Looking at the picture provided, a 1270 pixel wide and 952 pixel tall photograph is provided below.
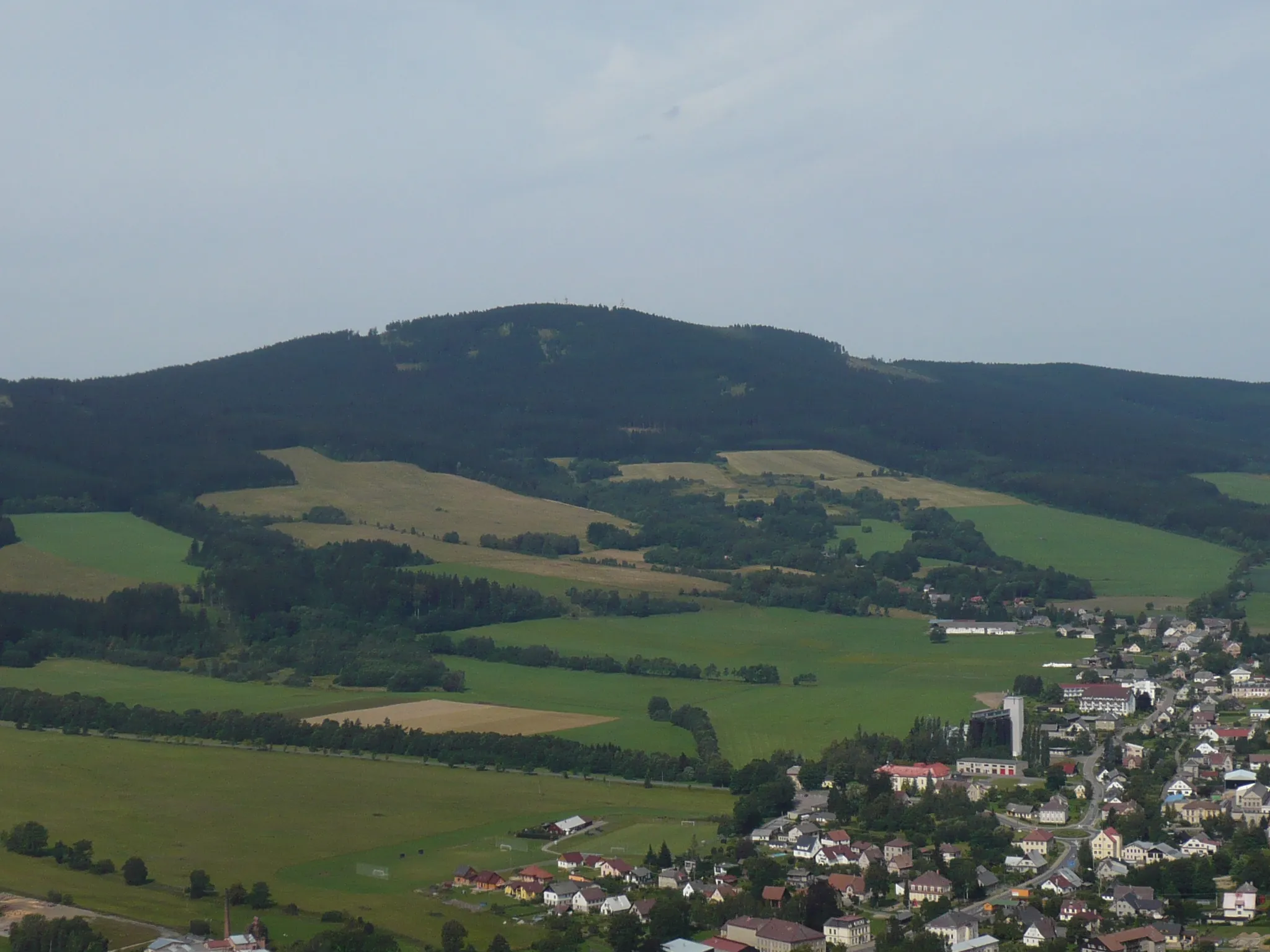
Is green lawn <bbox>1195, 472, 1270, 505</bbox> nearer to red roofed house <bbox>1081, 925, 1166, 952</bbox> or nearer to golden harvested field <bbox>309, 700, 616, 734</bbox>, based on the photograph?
golden harvested field <bbox>309, 700, 616, 734</bbox>

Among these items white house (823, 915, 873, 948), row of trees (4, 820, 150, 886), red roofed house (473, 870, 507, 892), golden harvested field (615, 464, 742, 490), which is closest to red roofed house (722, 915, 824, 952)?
white house (823, 915, 873, 948)

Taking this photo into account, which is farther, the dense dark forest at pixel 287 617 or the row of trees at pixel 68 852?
the dense dark forest at pixel 287 617

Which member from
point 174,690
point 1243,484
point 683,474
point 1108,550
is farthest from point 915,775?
point 1243,484

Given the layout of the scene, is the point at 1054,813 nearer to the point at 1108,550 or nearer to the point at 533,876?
the point at 533,876

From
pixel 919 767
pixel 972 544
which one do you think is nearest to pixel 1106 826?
pixel 919 767

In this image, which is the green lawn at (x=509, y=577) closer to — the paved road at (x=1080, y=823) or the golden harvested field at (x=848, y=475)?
Answer: the paved road at (x=1080, y=823)

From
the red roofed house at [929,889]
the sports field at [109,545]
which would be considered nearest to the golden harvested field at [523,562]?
the sports field at [109,545]
